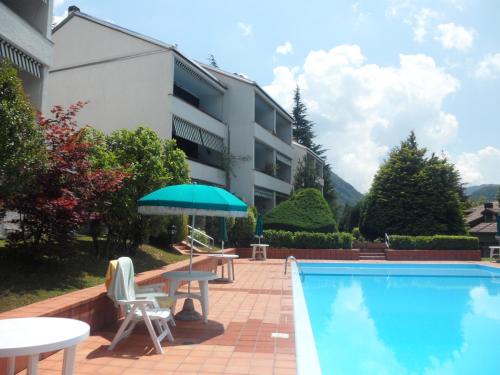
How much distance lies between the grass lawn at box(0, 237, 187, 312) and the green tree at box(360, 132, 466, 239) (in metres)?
23.3

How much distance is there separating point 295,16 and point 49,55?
8245 millimetres

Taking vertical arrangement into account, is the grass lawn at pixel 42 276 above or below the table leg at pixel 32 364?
above

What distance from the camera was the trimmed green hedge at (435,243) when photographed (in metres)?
24.5

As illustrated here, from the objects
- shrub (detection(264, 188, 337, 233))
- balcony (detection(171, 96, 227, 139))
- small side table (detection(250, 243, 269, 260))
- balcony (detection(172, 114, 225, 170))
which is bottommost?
small side table (detection(250, 243, 269, 260))

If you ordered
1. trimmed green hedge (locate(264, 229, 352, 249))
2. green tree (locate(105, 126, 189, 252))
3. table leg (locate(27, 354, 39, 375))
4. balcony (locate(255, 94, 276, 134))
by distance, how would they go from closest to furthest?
table leg (locate(27, 354, 39, 375)) → green tree (locate(105, 126, 189, 252)) → trimmed green hedge (locate(264, 229, 352, 249)) → balcony (locate(255, 94, 276, 134))

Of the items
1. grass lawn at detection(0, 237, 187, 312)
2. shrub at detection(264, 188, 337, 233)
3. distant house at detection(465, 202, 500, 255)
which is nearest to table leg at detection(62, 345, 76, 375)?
grass lawn at detection(0, 237, 187, 312)

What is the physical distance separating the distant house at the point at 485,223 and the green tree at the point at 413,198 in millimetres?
15670

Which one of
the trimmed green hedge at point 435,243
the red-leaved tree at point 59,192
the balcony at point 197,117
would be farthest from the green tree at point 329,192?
the red-leaved tree at point 59,192

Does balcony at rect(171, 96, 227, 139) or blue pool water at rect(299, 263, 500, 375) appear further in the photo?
balcony at rect(171, 96, 227, 139)

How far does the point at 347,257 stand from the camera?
23.2 meters

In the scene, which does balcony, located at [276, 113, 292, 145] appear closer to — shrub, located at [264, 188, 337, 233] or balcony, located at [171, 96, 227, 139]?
balcony, located at [171, 96, 227, 139]

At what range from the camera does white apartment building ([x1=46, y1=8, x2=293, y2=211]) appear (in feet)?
70.8

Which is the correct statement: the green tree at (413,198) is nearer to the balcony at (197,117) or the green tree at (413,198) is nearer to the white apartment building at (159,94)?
the white apartment building at (159,94)


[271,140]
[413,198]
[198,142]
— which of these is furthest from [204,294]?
[413,198]
